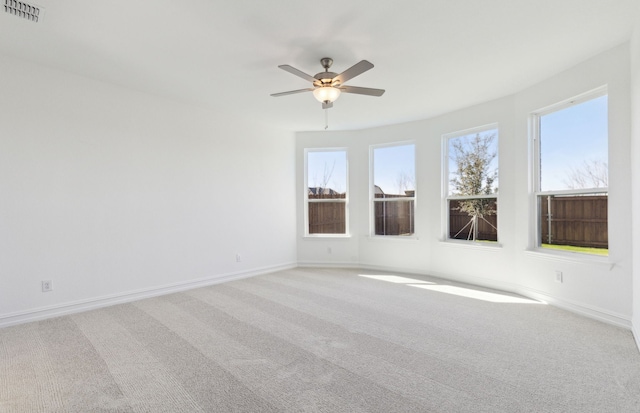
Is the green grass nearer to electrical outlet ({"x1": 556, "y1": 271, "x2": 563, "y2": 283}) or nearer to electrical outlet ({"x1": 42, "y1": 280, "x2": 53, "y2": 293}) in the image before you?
electrical outlet ({"x1": 556, "y1": 271, "x2": 563, "y2": 283})

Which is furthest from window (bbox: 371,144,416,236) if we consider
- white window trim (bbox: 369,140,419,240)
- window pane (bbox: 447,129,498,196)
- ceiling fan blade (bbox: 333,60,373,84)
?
ceiling fan blade (bbox: 333,60,373,84)

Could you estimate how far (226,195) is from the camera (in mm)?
5070

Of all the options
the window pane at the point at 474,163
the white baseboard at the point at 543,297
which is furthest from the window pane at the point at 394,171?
the white baseboard at the point at 543,297

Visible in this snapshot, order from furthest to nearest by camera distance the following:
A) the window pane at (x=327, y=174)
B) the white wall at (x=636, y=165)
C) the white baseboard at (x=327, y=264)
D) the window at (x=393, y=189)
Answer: the window pane at (x=327, y=174) < the white baseboard at (x=327, y=264) < the window at (x=393, y=189) < the white wall at (x=636, y=165)

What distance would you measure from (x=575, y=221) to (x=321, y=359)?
326 centimetres

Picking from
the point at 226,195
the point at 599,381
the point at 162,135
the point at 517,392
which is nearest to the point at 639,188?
the point at 599,381

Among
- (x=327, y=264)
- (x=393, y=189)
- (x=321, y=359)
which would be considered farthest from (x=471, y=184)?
(x=321, y=359)

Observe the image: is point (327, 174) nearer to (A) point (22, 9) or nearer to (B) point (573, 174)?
(B) point (573, 174)

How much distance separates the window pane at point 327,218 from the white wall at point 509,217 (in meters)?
0.23

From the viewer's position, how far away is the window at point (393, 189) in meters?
5.66

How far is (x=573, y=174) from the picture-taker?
3566mm

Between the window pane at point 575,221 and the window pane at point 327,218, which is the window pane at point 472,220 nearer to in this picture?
the window pane at point 575,221

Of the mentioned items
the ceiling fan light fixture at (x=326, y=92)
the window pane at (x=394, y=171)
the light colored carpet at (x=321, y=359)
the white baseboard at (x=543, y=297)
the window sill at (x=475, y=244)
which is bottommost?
the light colored carpet at (x=321, y=359)

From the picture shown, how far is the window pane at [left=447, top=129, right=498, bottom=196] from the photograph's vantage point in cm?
462
